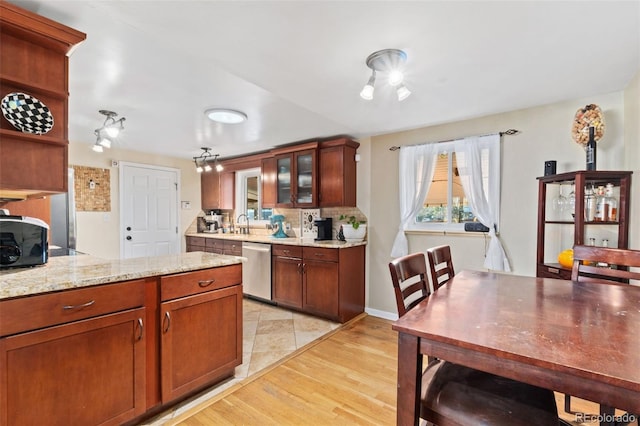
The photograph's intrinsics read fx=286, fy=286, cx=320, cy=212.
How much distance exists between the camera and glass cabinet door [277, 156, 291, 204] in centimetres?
408

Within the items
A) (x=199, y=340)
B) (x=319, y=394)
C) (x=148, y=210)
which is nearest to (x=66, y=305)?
(x=199, y=340)

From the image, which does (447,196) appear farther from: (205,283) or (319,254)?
(205,283)

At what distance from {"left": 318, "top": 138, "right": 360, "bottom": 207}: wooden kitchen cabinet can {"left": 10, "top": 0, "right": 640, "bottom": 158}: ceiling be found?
671mm

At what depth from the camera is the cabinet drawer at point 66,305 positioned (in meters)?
1.22

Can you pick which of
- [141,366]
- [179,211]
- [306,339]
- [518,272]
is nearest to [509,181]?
[518,272]

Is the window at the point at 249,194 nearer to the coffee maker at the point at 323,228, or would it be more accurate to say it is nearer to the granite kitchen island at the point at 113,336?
the coffee maker at the point at 323,228

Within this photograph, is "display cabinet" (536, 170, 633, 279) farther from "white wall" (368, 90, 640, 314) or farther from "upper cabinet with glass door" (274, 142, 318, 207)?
"upper cabinet with glass door" (274, 142, 318, 207)

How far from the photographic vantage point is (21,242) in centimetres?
157

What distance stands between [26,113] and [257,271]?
2876mm

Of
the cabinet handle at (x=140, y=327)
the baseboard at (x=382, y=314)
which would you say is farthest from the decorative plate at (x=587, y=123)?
the cabinet handle at (x=140, y=327)

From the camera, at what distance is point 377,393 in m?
2.01

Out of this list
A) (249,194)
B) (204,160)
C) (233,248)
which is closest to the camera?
(233,248)

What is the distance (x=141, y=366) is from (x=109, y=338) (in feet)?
0.85

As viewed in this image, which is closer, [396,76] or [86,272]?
[86,272]
